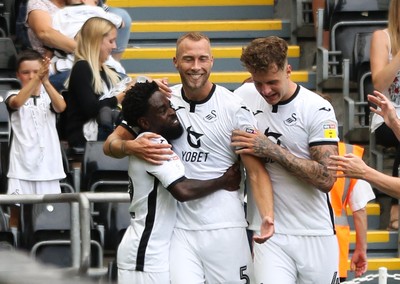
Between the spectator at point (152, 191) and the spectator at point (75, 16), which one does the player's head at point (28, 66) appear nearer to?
the spectator at point (75, 16)

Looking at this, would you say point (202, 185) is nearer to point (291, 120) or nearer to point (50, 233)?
point (291, 120)

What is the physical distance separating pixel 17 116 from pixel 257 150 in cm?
291

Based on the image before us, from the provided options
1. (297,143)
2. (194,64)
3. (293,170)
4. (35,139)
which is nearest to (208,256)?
(293,170)

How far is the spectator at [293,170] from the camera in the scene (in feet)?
17.9

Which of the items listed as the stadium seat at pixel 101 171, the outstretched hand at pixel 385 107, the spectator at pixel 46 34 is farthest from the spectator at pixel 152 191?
the spectator at pixel 46 34

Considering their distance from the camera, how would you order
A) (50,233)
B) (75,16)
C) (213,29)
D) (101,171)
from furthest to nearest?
(213,29)
(75,16)
(101,171)
(50,233)

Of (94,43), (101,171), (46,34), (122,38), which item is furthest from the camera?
(122,38)

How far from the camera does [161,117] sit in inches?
216

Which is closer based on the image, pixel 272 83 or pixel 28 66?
pixel 272 83

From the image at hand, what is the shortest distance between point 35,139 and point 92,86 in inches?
25.4

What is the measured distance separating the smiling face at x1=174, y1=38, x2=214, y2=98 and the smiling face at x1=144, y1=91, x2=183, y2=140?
0.16m

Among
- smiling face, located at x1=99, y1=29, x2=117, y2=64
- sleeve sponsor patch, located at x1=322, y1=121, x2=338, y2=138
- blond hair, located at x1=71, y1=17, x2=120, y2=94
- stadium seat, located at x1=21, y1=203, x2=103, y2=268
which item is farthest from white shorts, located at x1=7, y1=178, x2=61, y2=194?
sleeve sponsor patch, located at x1=322, y1=121, x2=338, y2=138

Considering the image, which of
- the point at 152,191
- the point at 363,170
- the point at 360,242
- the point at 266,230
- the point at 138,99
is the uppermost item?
the point at 138,99

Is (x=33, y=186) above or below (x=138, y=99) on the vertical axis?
below
